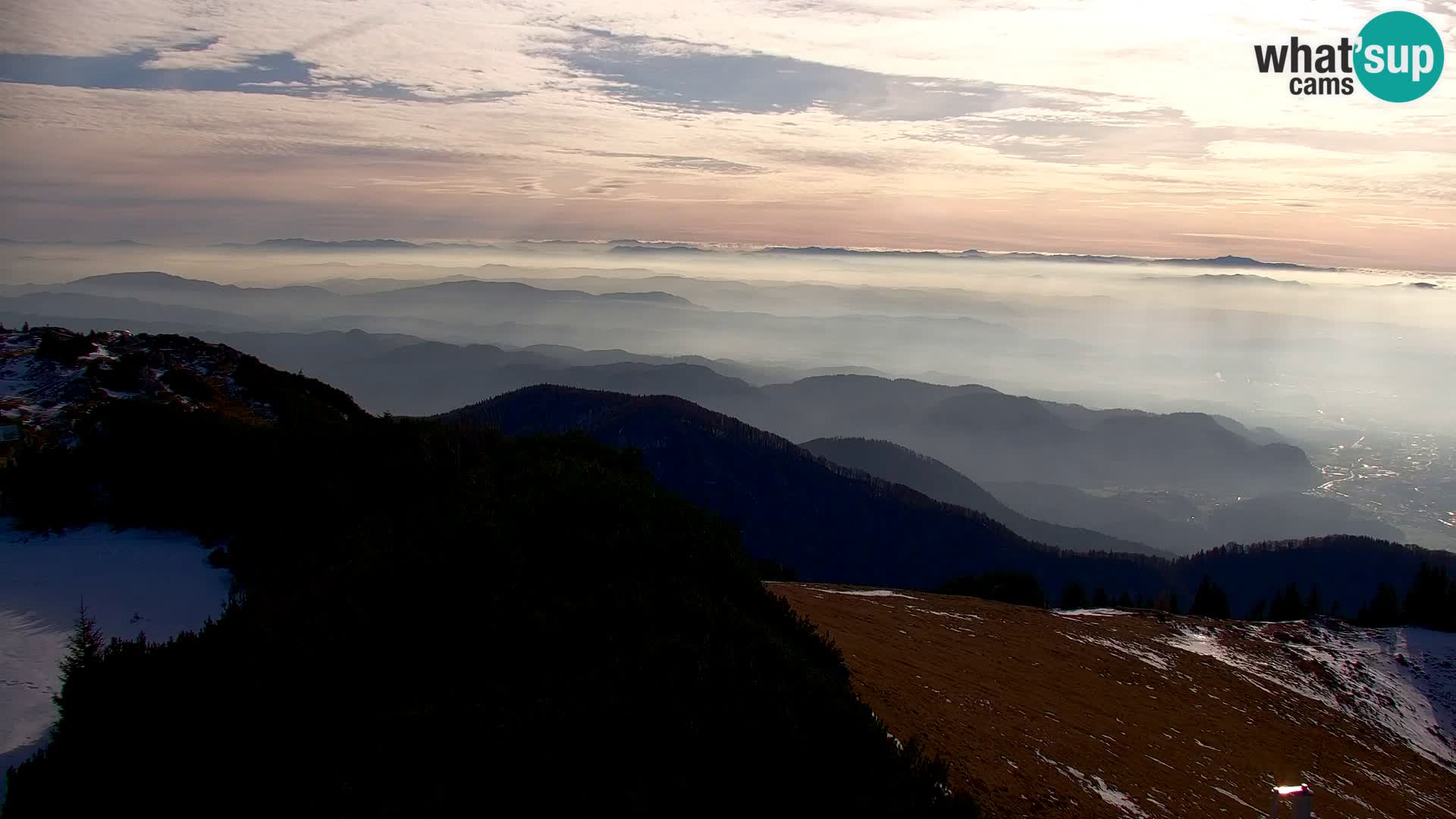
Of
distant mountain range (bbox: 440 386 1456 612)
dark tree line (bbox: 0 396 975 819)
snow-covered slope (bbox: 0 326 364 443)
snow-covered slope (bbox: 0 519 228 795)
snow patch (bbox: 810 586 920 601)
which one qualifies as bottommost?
distant mountain range (bbox: 440 386 1456 612)

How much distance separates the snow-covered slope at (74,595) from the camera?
453 inches

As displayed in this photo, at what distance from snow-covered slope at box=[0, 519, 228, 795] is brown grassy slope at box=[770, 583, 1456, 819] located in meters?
12.5

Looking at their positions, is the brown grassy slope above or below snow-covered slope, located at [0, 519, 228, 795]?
below

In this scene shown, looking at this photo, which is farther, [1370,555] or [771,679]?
[1370,555]

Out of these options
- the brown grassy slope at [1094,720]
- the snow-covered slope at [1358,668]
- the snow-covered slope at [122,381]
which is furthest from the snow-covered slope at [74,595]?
the snow-covered slope at [1358,668]

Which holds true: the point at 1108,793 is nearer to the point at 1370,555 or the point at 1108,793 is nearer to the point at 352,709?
the point at 352,709

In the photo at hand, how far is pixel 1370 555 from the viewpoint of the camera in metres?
119

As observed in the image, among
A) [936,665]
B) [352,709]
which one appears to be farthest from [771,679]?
[936,665]

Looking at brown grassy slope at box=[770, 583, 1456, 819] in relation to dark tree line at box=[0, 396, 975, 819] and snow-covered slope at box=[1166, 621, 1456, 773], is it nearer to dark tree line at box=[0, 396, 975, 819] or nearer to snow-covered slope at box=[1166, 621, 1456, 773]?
snow-covered slope at box=[1166, 621, 1456, 773]

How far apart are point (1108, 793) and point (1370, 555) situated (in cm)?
13988

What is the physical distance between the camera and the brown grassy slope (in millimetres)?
13820

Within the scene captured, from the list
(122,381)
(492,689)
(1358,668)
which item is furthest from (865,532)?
(492,689)

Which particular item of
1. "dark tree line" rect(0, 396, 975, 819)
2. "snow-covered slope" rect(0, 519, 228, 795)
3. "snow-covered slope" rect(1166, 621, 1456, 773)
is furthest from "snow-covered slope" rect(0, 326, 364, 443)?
"snow-covered slope" rect(1166, 621, 1456, 773)

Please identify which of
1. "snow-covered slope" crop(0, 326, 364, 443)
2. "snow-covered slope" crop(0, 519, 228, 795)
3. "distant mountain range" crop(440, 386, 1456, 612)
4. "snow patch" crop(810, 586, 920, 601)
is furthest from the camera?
"distant mountain range" crop(440, 386, 1456, 612)
